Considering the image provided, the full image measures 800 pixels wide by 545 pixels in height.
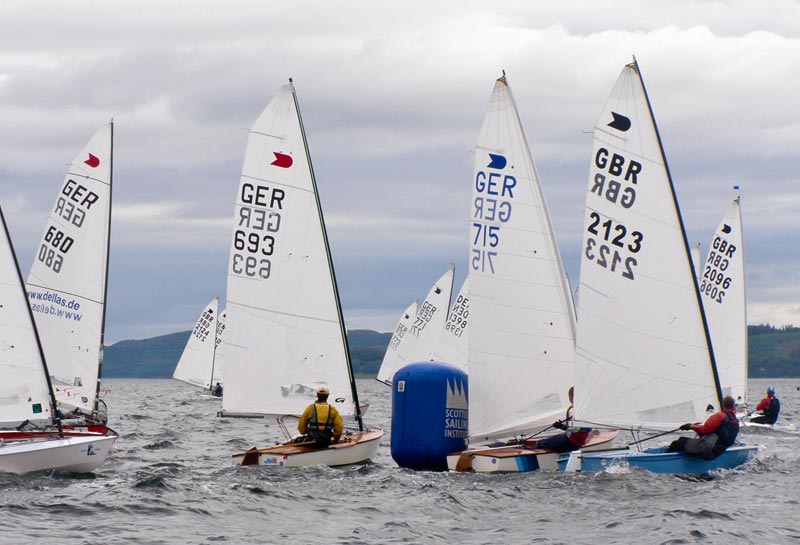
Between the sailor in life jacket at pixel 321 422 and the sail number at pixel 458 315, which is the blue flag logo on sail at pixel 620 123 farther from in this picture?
the sail number at pixel 458 315

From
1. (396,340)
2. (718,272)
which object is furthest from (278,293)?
(396,340)

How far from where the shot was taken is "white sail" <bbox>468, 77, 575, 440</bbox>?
20.2 meters

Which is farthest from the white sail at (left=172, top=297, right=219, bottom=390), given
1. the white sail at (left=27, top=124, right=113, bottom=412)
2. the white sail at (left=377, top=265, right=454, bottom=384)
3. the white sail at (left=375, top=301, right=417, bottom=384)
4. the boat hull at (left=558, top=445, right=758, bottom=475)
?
the boat hull at (left=558, top=445, right=758, bottom=475)

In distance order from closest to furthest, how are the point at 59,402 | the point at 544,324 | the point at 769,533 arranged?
the point at 769,533 → the point at 544,324 → the point at 59,402

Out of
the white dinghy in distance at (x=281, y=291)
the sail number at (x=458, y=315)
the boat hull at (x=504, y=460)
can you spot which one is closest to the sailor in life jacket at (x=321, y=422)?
the white dinghy in distance at (x=281, y=291)

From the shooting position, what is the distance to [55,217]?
24.2 m

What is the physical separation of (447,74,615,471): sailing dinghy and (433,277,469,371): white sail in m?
17.4

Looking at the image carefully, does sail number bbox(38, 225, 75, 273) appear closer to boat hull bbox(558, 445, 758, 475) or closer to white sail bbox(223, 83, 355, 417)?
white sail bbox(223, 83, 355, 417)

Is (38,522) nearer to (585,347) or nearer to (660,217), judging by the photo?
(585,347)

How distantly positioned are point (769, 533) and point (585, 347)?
5.34m

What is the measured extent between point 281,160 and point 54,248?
551 centimetres

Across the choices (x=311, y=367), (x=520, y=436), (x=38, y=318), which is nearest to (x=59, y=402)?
(x=38, y=318)

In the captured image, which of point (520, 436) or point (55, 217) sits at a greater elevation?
point (55, 217)

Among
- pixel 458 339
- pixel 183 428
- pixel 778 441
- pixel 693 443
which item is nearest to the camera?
pixel 693 443
